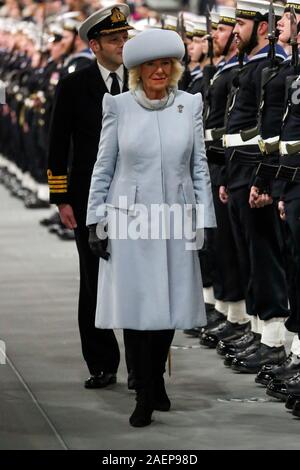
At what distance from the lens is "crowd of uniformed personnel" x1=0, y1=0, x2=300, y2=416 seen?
26.9ft

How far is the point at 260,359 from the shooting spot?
29.7 ft

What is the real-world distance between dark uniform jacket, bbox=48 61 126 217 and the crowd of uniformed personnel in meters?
0.76

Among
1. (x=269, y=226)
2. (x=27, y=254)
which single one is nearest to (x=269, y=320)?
(x=269, y=226)

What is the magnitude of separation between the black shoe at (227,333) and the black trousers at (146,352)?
6.29ft

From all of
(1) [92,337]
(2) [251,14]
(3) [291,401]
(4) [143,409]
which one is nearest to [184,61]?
(2) [251,14]

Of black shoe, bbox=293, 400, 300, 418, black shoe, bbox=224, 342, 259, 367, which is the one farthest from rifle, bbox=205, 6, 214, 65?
black shoe, bbox=293, 400, 300, 418

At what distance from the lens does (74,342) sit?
10.3 metres

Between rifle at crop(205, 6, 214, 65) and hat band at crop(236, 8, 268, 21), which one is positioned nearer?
hat band at crop(236, 8, 268, 21)

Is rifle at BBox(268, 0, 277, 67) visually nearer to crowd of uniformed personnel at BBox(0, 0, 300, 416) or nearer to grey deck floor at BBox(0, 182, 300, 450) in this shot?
crowd of uniformed personnel at BBox(0, 0, 300, 416)

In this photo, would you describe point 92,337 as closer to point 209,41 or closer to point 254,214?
point 254,214

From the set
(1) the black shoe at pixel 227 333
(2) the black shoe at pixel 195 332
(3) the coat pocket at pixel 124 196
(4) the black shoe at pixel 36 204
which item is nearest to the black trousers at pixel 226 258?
(1) the black shoe at pixel 227 333

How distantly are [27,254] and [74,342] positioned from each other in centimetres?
471

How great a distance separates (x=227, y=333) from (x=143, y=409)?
7.34 feet

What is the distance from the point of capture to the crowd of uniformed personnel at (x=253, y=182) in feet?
26.9
